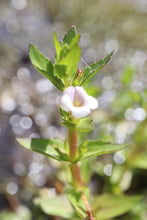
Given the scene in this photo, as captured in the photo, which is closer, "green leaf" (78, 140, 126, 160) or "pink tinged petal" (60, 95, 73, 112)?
"pink tinged petal" (60, 95, 73, 112)

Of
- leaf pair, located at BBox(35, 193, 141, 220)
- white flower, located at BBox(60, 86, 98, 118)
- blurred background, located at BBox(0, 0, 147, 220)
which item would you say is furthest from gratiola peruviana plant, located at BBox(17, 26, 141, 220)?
blurred background, located at BBox(0, 0, 147, 220)

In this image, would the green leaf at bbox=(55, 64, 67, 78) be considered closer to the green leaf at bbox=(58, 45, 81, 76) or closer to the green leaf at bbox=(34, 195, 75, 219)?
the green leaf at bbox=(58, 45, 81, 76)

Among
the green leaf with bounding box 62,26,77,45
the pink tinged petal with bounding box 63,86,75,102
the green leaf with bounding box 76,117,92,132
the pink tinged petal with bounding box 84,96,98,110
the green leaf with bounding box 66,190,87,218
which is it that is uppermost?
the green leaf with bounding box 62,26,77,45

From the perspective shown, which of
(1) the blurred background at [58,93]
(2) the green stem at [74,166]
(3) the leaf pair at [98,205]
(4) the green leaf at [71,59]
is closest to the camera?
(4) the green leaf at [71,59]

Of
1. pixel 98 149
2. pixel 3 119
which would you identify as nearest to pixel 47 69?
pixel 98 149

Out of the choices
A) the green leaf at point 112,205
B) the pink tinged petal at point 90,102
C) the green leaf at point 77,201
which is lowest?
the green leaf at point 112,205

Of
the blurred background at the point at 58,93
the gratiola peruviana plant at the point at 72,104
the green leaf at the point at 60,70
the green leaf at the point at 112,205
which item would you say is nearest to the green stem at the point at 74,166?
the gratiola peruviana plant at the point at 72,104

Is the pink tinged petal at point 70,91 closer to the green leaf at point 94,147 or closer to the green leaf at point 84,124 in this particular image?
the green leaf at point 84,124
